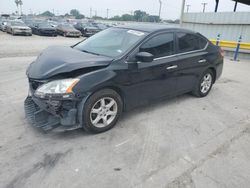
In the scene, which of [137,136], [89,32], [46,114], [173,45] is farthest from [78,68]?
[89,32]

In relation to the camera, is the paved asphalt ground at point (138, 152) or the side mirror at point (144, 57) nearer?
the paved asphalt ground at point (138, 152)

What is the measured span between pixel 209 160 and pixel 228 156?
1.07 feet

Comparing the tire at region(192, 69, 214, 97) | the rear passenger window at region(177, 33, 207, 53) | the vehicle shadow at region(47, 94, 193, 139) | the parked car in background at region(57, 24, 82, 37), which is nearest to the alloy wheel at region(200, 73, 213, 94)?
the tire at region(192, 69, 214, 97)

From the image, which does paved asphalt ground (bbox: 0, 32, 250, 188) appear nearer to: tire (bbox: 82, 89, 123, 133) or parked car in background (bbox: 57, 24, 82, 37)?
tire (bbox: 82, 89, 123, 133)

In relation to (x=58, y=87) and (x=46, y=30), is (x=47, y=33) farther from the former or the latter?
(x=58, y=87)

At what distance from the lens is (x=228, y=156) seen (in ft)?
9.03

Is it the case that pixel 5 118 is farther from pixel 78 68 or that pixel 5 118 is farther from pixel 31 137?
pixel 78 68

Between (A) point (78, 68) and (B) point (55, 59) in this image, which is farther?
(B) point (55, 59)

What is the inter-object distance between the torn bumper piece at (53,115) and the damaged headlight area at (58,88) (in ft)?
0.40

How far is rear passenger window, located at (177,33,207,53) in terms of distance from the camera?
13.2 ft

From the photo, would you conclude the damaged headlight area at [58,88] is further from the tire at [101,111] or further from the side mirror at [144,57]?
the side mirror at [144,57]

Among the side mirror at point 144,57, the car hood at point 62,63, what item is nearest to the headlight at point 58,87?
the car hood at point 62,63

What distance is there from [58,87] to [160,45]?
6.49 feet

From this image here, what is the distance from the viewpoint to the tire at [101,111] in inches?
113
